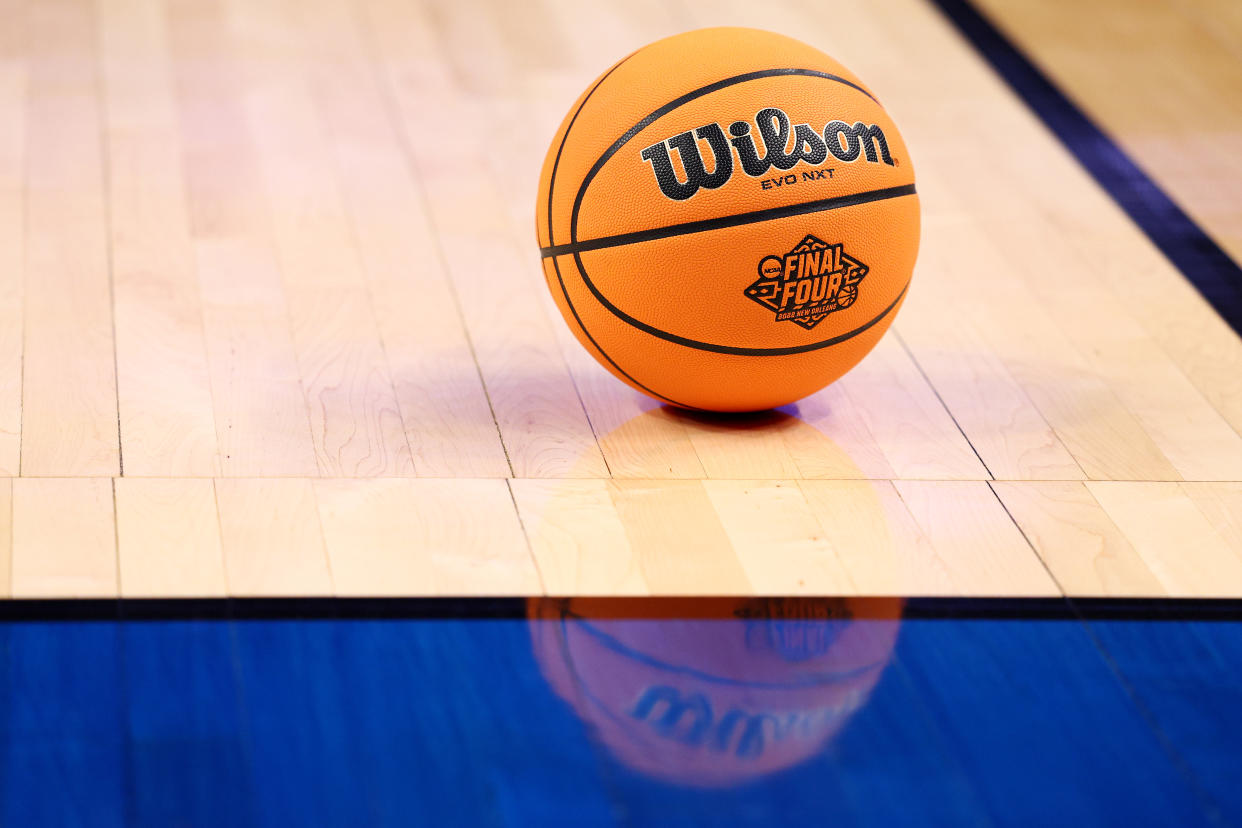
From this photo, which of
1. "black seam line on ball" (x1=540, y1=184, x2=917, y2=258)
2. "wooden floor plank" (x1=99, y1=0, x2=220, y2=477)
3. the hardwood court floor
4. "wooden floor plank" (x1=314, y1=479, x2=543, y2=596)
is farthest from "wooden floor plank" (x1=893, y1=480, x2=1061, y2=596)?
"wooden floor plank" (x1=99, y1=0, x2=220, y2=477)

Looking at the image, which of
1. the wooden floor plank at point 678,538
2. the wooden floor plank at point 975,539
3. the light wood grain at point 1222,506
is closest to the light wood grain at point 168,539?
the wooden floor plank at point 678,538

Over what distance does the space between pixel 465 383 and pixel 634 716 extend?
94 centimetres

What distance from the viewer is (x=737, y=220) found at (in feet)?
7.24

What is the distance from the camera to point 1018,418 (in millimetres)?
2604

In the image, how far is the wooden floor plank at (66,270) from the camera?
2.35 metres

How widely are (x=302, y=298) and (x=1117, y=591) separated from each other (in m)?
1.63

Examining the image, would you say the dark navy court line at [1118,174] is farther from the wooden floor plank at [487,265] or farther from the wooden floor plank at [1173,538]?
the wooden floor plank at [487,265]

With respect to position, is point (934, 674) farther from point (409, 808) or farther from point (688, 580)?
point (409, 808)

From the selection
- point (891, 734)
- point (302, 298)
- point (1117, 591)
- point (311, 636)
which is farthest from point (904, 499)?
point (302, 298)

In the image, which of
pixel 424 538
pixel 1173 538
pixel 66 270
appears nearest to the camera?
pixel 424 538

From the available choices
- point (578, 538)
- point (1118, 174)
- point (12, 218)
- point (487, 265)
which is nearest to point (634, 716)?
point (578, 538)

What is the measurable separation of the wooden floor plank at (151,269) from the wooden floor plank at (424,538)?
0.85 feet

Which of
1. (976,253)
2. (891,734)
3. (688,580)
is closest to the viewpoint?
(891,734)

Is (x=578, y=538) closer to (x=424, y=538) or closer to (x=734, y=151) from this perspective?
(x=424, y=538)
